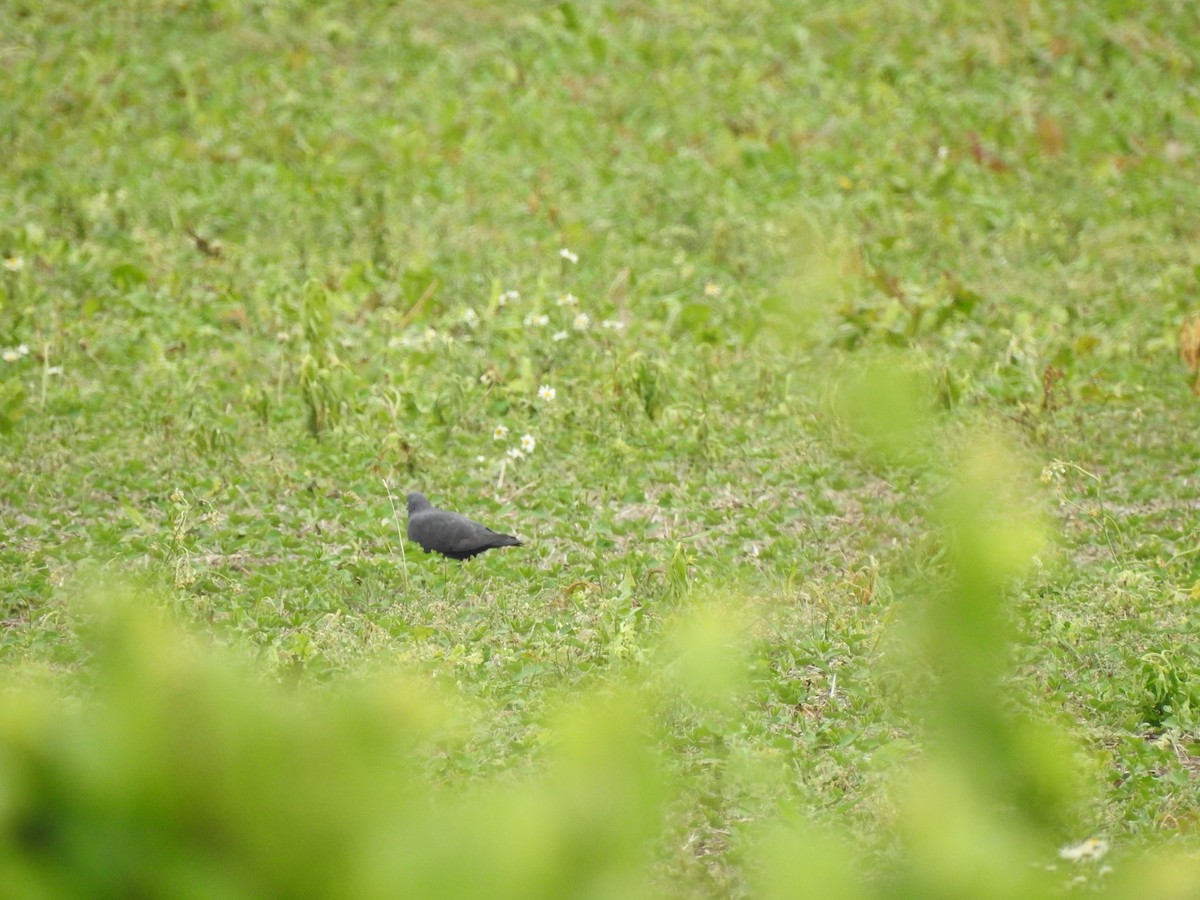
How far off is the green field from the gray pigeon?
98mm

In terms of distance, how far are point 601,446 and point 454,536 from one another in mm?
1314

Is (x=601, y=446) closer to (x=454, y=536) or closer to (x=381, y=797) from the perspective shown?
(x=454, y=536)

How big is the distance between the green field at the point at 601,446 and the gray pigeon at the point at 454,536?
98mm

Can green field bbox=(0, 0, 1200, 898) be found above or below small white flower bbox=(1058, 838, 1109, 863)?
Answer: below

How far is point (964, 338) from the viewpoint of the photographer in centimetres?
791

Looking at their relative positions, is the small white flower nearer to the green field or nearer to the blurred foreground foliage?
the green field

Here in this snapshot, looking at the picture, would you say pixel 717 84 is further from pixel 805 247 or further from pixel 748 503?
pixel 748 503

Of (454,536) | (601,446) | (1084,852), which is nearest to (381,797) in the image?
(1084,852)

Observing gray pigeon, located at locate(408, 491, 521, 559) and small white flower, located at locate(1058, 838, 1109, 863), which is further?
gray pigeon, located at locate(408, 491, 521, 559)

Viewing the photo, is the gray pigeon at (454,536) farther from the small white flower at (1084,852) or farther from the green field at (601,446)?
the small white flower at (1084,852)

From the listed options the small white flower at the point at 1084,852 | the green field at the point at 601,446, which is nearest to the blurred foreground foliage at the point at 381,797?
the green field at the point at 601,446

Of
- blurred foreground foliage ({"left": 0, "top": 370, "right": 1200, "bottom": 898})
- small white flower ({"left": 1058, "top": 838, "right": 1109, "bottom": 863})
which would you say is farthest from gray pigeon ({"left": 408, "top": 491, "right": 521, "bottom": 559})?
blurred foreground foliage ({"left": 0, "top": 370, "right": 1200, "bottom": 898})

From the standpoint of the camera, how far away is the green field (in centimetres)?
119

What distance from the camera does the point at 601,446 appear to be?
6.82m
